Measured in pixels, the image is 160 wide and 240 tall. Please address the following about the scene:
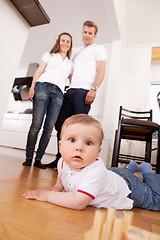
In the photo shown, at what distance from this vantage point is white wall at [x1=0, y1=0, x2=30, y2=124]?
1063mm

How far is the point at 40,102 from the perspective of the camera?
56.2 inches

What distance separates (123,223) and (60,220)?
0.89 feet

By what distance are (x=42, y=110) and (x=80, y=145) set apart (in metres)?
0.92

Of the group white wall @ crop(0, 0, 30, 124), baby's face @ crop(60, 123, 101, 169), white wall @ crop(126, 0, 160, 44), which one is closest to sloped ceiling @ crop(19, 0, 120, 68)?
white wall @ crop(126, 0, 160, 44)

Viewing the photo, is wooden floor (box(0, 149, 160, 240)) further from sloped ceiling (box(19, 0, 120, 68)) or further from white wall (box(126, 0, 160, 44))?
white wall (box(126, 0, 160, 44))

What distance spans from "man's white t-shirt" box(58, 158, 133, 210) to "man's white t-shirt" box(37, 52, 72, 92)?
0.95 m

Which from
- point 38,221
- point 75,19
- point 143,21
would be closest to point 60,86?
point 38,221

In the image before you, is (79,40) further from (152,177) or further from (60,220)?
(60,220)

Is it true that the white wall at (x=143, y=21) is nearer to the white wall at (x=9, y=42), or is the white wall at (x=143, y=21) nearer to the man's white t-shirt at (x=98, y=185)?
the white wall at (x=9, y=42)

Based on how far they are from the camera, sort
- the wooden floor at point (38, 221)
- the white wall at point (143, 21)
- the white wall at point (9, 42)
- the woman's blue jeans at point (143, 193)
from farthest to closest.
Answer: the white wall at point (143, 21)
the white wall at point (9, 42)
the woman's blue jeans at point (143, 193)
the wooden floor at point (38, 221)

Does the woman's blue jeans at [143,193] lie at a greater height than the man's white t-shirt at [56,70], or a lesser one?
lesser

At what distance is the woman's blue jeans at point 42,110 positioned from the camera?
1.43m

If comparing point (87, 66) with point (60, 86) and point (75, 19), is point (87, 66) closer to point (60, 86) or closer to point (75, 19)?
point (60, 86)

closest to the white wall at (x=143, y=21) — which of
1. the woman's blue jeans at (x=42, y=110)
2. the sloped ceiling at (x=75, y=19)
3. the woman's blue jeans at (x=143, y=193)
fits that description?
the sloped ceiling at (x=75, y=19)
